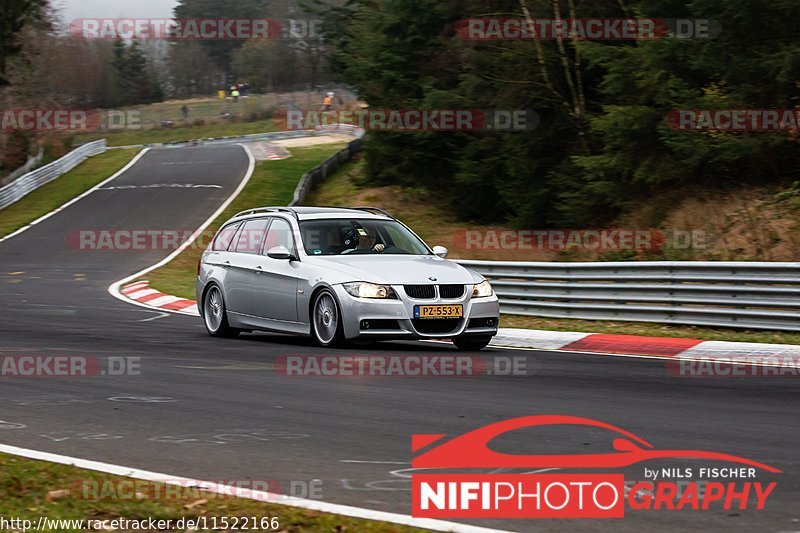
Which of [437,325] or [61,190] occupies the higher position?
[61,190]

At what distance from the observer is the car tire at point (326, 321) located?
12.5 m

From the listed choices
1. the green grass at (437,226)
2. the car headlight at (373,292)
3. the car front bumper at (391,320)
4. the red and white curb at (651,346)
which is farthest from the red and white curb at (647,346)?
the car headlight at (373,292)

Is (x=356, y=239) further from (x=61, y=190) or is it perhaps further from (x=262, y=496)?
(x=61, y=190)

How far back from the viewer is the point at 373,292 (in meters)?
12.3

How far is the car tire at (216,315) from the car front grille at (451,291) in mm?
3321

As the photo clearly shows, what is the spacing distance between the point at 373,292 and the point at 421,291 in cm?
53

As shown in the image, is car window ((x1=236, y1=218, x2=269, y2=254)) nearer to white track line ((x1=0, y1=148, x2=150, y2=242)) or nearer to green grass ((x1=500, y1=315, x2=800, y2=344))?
green grass ((x1=500, y1=315, x2=800, y2=344))

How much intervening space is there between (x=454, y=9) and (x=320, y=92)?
2728 inches

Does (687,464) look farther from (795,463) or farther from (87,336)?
(87,336)

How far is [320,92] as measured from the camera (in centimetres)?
10319

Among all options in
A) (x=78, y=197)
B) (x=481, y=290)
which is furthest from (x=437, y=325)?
(x=78, y=197)

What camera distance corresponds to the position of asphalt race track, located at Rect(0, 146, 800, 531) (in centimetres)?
623

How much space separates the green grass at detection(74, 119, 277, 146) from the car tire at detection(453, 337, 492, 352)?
65.5 metres

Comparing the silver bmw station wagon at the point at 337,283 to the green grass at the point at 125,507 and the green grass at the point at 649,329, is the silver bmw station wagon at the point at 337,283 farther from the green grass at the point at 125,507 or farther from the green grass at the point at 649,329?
the green grass at the point at 125,507
